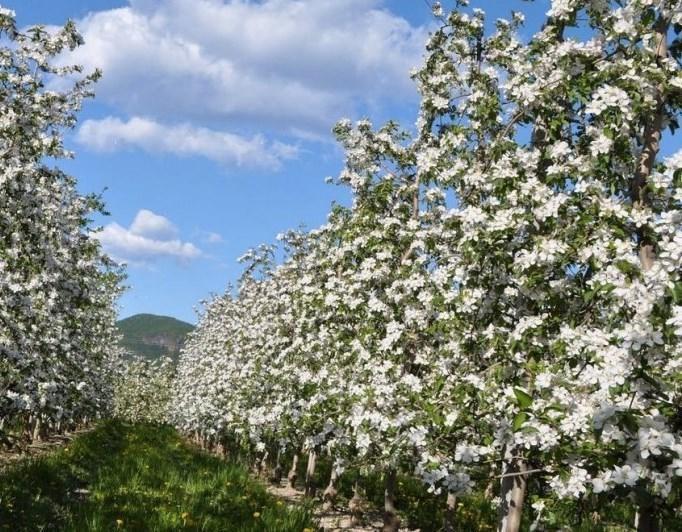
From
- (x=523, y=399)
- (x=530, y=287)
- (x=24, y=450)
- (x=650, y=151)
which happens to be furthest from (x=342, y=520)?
(x=24, y=450)

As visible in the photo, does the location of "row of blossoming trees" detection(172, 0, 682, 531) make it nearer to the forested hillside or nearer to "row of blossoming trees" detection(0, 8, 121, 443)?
the forested hillside

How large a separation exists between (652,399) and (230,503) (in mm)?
9060

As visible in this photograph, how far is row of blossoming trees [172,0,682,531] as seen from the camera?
17.1ft

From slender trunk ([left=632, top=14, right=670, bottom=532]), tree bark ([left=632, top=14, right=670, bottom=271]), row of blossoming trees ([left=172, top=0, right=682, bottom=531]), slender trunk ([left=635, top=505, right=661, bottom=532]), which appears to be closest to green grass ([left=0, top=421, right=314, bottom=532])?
row of blossoming trees ([left=172, top=0, right=682, bottom=531])

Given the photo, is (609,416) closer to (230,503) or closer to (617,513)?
(230,503)

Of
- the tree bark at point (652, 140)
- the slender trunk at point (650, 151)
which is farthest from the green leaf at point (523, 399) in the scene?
the tree bark at point (652, 140)

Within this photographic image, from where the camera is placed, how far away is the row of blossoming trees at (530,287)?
5.23m

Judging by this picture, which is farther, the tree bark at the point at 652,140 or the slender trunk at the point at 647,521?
the tree bark at the point at 652,140

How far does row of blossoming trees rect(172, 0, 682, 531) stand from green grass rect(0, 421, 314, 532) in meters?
1.69

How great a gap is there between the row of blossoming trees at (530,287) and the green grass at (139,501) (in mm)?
1688

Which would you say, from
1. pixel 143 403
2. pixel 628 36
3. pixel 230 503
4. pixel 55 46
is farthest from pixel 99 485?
pixel 143 403

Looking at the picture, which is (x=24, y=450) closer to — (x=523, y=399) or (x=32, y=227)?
(x=32, y=227)

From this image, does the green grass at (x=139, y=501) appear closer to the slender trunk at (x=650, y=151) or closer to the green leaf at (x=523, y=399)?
the green leaf at (x=523, y=399)

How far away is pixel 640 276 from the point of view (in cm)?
541
